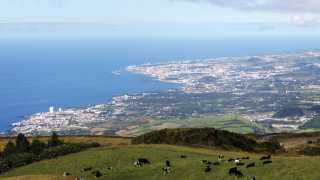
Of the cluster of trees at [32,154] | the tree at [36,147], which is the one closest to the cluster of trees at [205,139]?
the cluster of trees at [32,154]

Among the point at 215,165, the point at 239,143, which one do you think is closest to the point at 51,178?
the point at 215,165

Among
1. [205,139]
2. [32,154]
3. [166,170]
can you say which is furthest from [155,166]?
[205,139]

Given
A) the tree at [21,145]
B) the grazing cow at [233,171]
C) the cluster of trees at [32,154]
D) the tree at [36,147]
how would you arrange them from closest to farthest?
1. the grazing cow at [233,171]
2. the cluster of trees at [32,154]
3. the tree at [36,147]
4. the tree at [21,145]

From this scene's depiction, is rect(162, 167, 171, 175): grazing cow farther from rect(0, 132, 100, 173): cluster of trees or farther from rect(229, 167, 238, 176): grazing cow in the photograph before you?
rect(0, 132, 100, 173): cluster of trees

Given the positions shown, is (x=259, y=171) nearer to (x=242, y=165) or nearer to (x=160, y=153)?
(x=242, y=165)

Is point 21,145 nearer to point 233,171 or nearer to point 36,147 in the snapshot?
point 36,147

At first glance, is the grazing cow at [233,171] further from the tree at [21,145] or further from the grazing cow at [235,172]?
the tree at [21,145]

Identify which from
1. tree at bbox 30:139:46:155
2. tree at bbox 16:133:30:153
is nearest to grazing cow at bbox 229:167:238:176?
tree at bbox 30:139:46:155

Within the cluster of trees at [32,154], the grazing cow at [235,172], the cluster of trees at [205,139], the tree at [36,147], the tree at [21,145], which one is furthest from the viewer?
the cluster of trees at [205,139]
